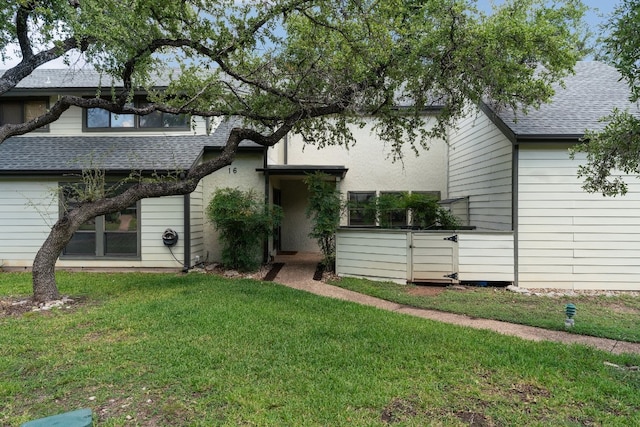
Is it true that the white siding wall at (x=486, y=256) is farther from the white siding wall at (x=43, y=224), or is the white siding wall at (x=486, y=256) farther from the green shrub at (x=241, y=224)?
the white siding wall at (x=43, y=224)

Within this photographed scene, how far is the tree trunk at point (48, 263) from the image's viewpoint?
22.4 ft

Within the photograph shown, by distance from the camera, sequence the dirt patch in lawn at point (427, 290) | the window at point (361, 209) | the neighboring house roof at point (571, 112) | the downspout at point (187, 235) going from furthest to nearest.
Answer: the window at point (361, 209)
the downspout at point (187, 235)
the neighboring house roof at point (571, 112)
the dirt patch in lawn at point (427, 290)

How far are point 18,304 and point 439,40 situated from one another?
8.60m

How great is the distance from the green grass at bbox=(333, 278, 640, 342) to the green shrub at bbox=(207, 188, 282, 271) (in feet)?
8.66

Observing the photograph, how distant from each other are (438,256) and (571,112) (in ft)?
15.5

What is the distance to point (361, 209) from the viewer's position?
442 inches

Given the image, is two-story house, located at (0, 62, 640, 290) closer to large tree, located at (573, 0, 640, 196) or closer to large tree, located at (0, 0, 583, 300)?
large tree, located at (0, 0, 583, 300)

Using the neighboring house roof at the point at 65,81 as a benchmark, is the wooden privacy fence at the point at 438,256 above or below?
below

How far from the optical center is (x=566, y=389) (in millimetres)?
3678

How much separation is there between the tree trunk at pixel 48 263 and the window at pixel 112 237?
10.4 ft

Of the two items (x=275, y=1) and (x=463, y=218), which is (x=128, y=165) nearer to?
(x=275, y=1)

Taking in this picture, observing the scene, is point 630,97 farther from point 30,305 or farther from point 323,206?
point 30,305

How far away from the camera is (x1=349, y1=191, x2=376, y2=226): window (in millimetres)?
10805

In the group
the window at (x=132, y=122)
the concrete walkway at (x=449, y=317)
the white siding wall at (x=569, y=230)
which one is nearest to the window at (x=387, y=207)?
the concrete walkway at (x=449, y=317)
